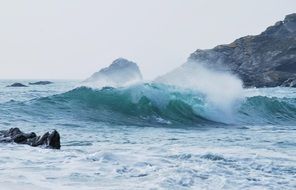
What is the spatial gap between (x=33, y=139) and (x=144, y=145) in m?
3.04

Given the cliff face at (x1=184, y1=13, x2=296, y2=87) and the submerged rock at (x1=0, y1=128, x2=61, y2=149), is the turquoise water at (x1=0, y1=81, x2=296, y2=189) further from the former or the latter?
the cliff face at (x1=184, y1=13, x2=296, y2=87)

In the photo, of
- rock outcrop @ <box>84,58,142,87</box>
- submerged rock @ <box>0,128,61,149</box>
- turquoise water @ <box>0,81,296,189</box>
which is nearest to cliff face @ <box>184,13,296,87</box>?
rock outcrop @ <box>84,58,142,87</box>

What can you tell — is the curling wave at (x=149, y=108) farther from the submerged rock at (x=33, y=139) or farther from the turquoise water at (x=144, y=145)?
the submerged rock at (x=33, y=139)

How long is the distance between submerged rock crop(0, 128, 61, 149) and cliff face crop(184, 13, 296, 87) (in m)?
77.4

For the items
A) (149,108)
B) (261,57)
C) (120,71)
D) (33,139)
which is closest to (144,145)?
(33,139)

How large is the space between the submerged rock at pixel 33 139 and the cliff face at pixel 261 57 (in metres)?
77.4

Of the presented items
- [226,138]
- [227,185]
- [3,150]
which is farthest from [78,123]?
[227,185]

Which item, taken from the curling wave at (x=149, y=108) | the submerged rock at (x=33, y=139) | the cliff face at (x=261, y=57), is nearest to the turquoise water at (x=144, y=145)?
the curling wave at (x=149, y=108)

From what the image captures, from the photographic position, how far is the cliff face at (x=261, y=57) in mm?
93438

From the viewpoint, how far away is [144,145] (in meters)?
13.4

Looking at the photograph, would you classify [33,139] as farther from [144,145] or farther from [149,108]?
[149,108]

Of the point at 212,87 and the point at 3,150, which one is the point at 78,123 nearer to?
the point at 3,150

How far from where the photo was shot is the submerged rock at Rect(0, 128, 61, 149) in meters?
12.0

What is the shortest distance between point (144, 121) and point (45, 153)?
437 inches
